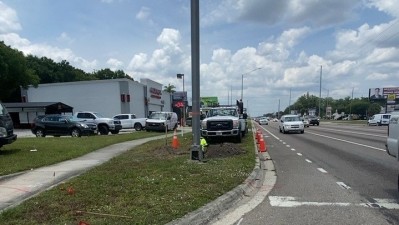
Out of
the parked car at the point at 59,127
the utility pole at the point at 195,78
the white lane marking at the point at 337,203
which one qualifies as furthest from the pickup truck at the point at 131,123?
the white lane marking at the point at 337,203

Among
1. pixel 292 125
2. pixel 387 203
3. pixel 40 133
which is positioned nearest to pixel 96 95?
pixel 40 133

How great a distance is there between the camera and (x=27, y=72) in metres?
50.9

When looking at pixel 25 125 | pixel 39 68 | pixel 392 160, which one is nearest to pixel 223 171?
pixel 392 160

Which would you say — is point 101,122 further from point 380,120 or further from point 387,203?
point 380,120

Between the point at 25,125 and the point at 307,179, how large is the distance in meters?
45.5

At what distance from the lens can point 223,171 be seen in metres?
11.0

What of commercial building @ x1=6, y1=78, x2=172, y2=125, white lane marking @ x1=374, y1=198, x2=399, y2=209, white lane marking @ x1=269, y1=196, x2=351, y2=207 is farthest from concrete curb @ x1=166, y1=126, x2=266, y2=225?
commercial building @ x1=6, y1=78, x2=172, y2=125

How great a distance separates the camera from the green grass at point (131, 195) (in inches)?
254

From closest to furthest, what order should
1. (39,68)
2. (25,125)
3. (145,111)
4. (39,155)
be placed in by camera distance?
(39,155) → (25,125) → (145,111) → (39,68)

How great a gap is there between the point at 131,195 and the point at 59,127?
2284cm

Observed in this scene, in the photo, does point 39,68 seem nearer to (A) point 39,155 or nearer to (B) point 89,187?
(A) point 39,155

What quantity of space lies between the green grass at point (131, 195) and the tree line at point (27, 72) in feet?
138

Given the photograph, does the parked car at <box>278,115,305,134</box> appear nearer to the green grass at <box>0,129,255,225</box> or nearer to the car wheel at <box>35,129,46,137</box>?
the car wheel at <box>35,129,46,137</box>

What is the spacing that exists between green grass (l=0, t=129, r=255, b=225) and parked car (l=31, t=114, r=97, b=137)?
18204 mm
